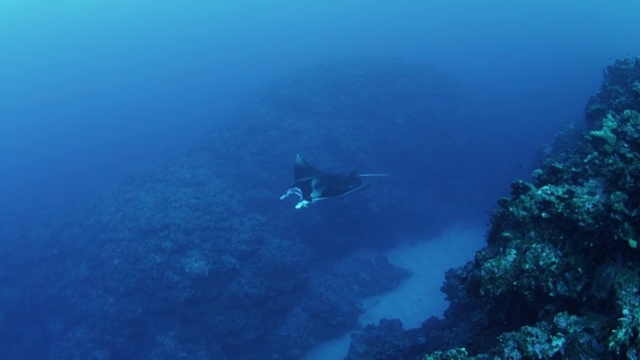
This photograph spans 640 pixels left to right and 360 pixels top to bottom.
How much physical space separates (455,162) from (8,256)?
24.0 m

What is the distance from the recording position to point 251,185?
1984cm

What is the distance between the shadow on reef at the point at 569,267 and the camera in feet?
9.60

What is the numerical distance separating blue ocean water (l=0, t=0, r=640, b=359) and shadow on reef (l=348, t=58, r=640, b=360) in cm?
1074

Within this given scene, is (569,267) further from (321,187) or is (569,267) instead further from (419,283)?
(419,283)

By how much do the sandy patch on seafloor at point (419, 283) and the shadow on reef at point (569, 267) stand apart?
408 inches

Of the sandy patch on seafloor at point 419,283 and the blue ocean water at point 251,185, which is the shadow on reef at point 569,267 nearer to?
the sandy patch on seafloor at point 419,283

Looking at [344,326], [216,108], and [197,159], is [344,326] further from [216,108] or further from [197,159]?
[216,108]

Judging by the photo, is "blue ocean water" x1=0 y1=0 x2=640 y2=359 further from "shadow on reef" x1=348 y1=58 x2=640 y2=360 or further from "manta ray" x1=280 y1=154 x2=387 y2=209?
"shadow on reef" x1=348 y1=58 x2=640 y2=360

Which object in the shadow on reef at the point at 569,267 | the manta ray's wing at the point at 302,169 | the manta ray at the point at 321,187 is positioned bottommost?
the shadow on reef at the point at 569,267

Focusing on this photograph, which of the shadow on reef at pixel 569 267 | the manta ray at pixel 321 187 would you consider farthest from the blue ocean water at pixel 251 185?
the shadow on reef at pixel 569 267

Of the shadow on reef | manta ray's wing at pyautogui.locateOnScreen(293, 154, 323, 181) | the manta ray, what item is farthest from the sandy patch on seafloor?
the shadow on reef

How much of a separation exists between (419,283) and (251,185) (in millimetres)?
9521

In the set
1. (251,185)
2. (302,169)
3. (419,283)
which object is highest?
(251,185)

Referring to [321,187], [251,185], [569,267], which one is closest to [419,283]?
[321,187]
